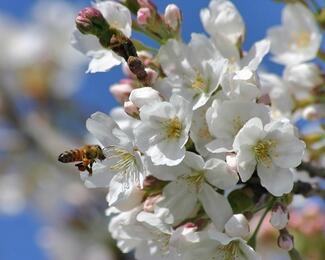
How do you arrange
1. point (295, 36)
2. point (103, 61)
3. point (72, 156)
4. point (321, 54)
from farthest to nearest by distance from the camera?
point (295, 36)
point (321, 54)
point (103, 61)
point (72, 156)

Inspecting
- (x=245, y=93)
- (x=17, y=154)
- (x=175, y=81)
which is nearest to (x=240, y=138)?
(x=245, y=93)

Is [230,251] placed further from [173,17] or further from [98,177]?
[173,17]

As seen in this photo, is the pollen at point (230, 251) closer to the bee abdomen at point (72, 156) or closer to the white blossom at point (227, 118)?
the white blossom at point (227, 118)

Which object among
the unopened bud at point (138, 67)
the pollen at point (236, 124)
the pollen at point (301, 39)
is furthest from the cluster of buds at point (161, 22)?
the pollen at point (301, 39)

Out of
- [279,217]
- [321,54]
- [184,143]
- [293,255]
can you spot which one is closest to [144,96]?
[184,143]

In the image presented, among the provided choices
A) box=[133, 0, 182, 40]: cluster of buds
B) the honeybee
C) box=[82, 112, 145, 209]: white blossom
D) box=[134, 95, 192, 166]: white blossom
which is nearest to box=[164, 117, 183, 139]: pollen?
box=[134, 95, 192, 166]: white blossom

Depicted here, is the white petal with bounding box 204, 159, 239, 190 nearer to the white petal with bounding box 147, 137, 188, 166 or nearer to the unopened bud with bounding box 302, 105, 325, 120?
the white petal with bounding box 147, 137, 188, 166
